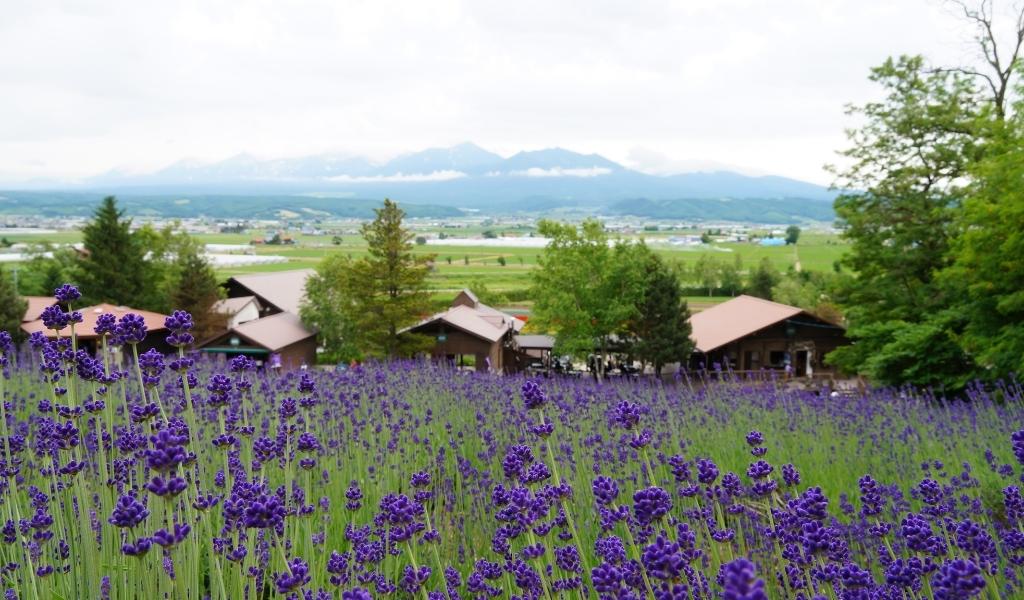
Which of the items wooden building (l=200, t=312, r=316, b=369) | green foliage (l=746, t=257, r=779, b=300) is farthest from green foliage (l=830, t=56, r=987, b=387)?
green foliage (l=746, t=257, r=779, b=300)

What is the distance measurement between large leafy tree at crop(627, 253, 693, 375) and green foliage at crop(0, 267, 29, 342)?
25.3m

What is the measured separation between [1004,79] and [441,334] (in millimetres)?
21566

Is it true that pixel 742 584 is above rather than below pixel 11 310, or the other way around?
above

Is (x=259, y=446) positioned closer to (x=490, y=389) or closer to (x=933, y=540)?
(x=933, y=540)

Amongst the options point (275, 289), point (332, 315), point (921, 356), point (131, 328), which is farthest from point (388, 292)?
point (131, 328)

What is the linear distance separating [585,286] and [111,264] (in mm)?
25246

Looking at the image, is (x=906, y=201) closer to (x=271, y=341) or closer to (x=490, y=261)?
(x=271, y=341)

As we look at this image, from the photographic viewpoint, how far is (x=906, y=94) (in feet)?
67.0

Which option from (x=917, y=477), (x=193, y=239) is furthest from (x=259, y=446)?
(x=193, y=239)

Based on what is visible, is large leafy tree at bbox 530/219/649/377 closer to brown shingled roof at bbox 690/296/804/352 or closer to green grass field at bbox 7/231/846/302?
brown shingled roof at bbox 690/296/804/352

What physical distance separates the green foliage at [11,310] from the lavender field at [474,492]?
81.8ft

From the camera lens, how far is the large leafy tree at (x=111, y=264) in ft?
125

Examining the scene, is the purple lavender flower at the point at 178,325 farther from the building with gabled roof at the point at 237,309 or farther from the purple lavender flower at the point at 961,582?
the building with gabled roof at the point at 237,309

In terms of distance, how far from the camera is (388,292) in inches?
1308
